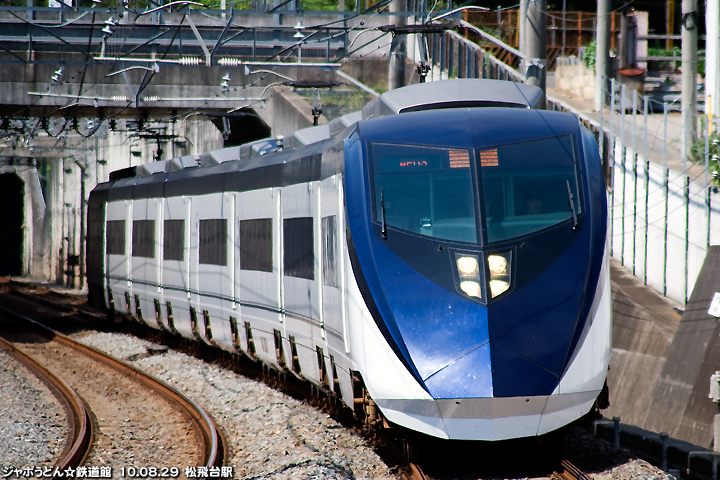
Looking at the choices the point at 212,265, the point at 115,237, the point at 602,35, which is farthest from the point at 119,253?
the point at 602,35

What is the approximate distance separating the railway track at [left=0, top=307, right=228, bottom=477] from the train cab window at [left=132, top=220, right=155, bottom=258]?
2048mm

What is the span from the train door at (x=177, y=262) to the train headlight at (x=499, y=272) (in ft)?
27.8

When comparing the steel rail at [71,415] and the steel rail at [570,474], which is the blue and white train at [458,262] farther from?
the steel rail at [71,415]

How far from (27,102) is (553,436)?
2082 centimetres

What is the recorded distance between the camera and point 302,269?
10289mm

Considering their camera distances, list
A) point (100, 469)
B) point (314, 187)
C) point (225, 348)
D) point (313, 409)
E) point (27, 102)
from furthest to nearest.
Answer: point (27, 102), point (225, 348), point (313, 409), point (314, 187), point (100, 469)

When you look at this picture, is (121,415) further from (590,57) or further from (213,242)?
(590,57)

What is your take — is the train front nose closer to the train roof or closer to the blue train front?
the blue train front

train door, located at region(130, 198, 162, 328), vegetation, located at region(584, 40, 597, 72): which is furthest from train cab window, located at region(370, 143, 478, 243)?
vegetation, located at region(584, 40, 597, 72)

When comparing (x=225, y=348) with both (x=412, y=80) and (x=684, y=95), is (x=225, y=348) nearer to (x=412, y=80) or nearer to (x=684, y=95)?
(x=684, y=95)

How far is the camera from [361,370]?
315 inches

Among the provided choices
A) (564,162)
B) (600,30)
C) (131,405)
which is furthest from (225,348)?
(600,30)

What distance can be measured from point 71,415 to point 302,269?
170 inches

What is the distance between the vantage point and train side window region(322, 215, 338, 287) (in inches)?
347
